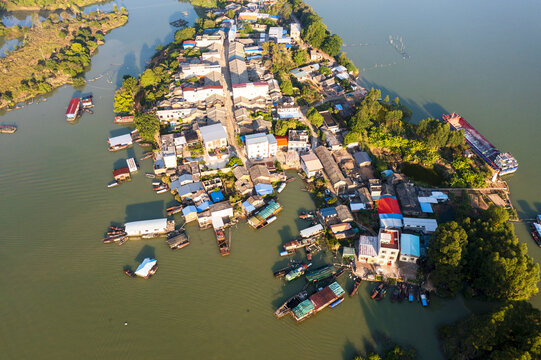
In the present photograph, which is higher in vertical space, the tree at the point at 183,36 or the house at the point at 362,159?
the tree at the point at 183,36

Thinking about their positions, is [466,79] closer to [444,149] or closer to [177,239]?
[444,149]

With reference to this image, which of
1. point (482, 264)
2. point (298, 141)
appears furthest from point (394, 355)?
point (298, 141)

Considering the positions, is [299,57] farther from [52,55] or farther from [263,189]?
[52,55]

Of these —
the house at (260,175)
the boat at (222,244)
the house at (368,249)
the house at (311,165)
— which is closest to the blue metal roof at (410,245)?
the house at (368,249)

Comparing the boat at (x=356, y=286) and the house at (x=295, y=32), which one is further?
the house at (x=295, y=32)

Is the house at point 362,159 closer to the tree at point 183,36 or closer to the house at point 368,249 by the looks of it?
the house at point 368,249

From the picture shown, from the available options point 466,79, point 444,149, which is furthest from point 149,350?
point 466,79

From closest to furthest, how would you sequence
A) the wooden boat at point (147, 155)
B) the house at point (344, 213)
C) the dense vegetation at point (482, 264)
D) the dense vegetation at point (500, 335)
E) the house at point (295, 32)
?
the dense vegetation at point (500, 335) → the dense vegetation at point (482, 264) → the house at point (344, 213) → the wooden boat at point (147, 155) → the house at point (295, 32)
